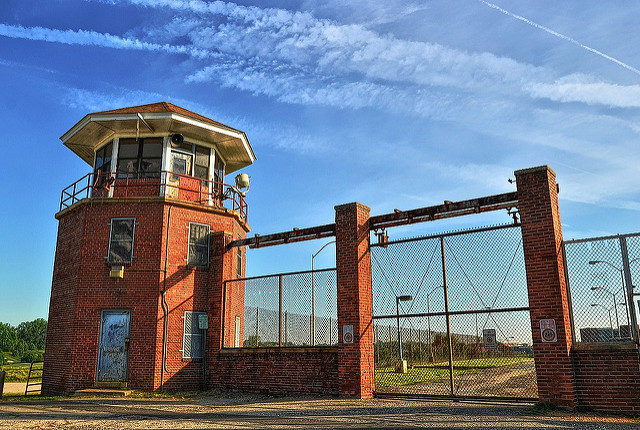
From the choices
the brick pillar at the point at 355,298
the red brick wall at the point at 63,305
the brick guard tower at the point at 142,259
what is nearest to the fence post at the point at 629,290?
the brick pillar at the point at 355,298

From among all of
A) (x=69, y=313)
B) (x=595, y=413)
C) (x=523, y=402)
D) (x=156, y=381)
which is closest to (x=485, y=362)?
(x=523, y=402)

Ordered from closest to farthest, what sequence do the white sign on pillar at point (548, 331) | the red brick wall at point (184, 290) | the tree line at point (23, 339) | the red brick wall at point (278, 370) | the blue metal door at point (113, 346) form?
the white sign on pillar at point (548, 331)
the red brick wall at point (278, 370)
the blue metal door at point (113, 346)
the red brick wall at point (184, 290)
the tree line at point (23, 339)

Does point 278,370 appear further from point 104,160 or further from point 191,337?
point 104,160

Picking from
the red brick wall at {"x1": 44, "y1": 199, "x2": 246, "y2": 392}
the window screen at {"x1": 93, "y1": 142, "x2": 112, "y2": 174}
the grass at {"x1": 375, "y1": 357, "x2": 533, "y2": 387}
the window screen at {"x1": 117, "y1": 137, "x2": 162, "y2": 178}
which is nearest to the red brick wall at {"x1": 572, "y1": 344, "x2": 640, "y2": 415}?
the grass at {"x1": 375, "y1": 357, "x2": 533, "y2": 387}

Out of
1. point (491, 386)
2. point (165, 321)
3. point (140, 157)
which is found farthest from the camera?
point (140, 157)

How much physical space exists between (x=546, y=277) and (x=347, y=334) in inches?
208

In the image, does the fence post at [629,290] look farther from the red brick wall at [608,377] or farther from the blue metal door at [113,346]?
the blue metal door at [113,346]

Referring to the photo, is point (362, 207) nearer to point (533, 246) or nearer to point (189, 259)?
point (533, 246)

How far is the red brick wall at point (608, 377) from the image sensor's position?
395 inches

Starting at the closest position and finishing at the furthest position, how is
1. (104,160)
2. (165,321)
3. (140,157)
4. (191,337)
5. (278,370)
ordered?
(278,370) < (165,321) < (191,337) < (140,157) < (104,160)

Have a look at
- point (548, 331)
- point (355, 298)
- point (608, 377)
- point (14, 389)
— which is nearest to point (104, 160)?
point (355, 298)

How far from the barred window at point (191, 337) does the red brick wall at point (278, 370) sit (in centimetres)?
87

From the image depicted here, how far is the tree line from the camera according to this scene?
126375 mm

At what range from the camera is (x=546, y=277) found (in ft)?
36.6
